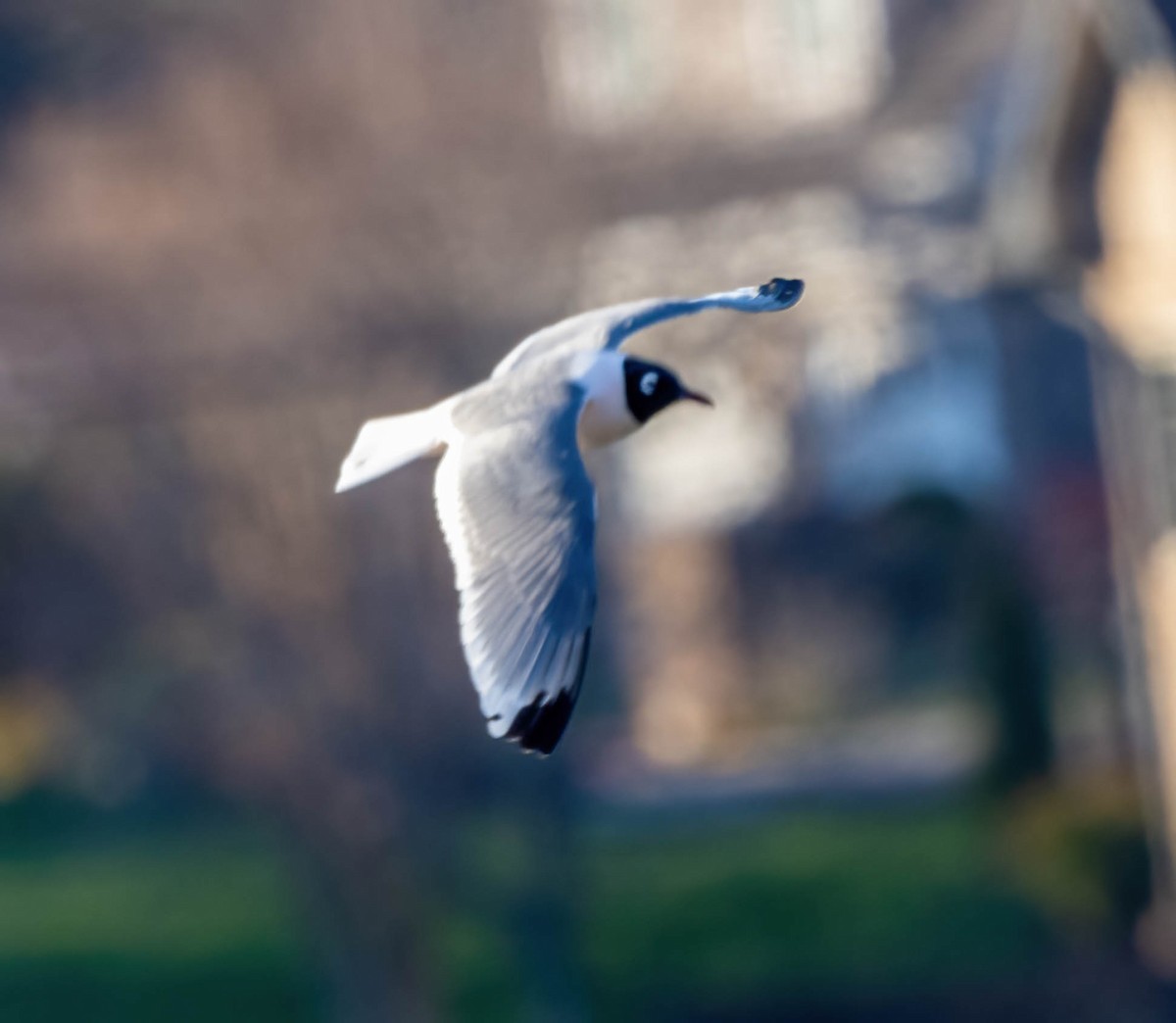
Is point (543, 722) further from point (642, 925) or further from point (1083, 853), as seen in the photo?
point (642, 925)

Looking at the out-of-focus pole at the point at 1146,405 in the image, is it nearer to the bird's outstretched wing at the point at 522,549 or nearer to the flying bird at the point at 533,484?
the flying bird at the point at 533,484

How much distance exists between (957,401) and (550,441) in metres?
9.02

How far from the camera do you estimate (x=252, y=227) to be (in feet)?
23.8

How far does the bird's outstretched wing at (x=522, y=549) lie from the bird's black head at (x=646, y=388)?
0.14 metres

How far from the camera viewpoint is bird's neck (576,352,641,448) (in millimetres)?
3037

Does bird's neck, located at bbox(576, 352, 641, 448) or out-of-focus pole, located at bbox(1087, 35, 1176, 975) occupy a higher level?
bird's neck, located at bbox(576, 352, 641, 448)

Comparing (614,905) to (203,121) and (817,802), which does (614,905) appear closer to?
(817,802)

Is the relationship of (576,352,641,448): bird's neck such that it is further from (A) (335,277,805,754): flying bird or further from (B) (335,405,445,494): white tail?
(B) (335,405,445,494): white tail

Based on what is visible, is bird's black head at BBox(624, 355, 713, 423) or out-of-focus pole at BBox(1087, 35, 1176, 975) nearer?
bird's black head at BBox(624, 355, 713, 423)

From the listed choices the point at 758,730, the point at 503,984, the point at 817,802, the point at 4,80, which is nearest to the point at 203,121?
the point at 4,80

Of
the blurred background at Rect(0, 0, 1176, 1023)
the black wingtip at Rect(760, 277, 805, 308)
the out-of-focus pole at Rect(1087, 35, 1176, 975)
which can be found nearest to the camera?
the black wingtip at Rect(760, 277, 805, 308)

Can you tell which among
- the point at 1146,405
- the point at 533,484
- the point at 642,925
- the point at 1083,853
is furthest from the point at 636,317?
the point at 642,925

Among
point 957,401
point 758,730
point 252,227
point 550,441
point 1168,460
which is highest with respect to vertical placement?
point 550,441

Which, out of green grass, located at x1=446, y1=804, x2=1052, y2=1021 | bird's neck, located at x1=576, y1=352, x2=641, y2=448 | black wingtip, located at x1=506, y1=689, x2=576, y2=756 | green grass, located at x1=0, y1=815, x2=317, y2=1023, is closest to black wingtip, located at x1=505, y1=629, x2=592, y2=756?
black wingtip, located at x1=506, y1=689, x2=576, y2=756
